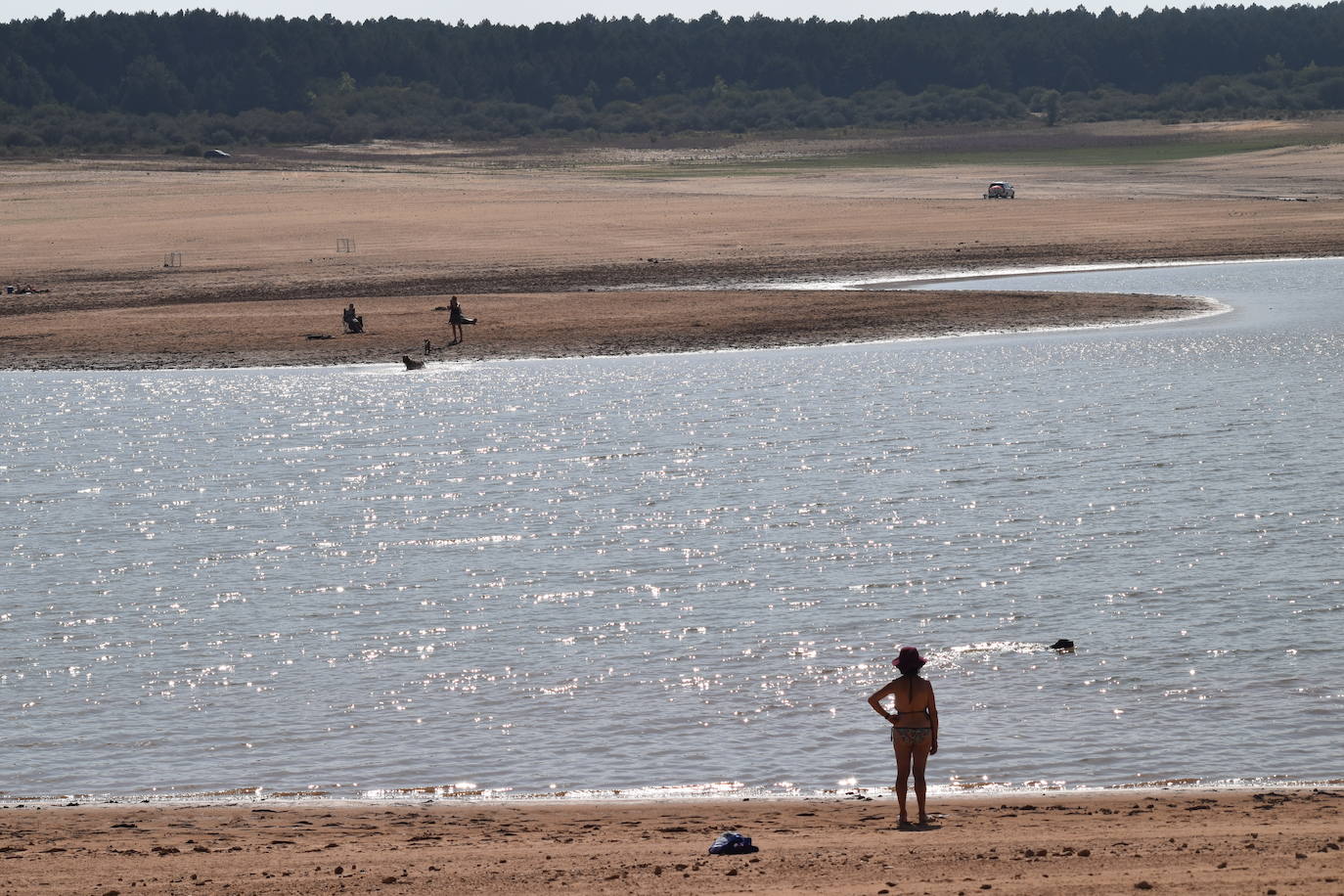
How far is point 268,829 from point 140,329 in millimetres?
36508

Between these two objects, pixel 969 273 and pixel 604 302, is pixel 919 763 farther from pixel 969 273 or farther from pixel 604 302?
pixel 969 273

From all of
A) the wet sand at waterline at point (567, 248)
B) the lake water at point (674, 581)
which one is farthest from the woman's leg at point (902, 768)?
the wet sand at waterline at point (567, 248)

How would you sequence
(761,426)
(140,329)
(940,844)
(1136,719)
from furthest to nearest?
(140,329) < (761,426) < (1136,719) < (940,844)

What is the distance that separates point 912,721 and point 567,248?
174 ft

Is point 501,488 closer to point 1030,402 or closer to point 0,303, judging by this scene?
point 1030,402

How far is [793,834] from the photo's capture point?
12.1 m

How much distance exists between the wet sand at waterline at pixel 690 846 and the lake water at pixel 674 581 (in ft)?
2.65

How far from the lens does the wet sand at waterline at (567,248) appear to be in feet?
151

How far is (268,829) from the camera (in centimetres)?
1281

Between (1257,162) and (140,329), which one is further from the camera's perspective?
(1257,162)

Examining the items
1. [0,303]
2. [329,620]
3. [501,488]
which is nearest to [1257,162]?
[0,303]

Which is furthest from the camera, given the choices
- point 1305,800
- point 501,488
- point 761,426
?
point 761,426

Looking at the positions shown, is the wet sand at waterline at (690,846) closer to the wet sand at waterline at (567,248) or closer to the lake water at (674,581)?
the lake water at (674,581)

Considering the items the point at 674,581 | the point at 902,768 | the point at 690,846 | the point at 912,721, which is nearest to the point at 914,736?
the point at 912,721
